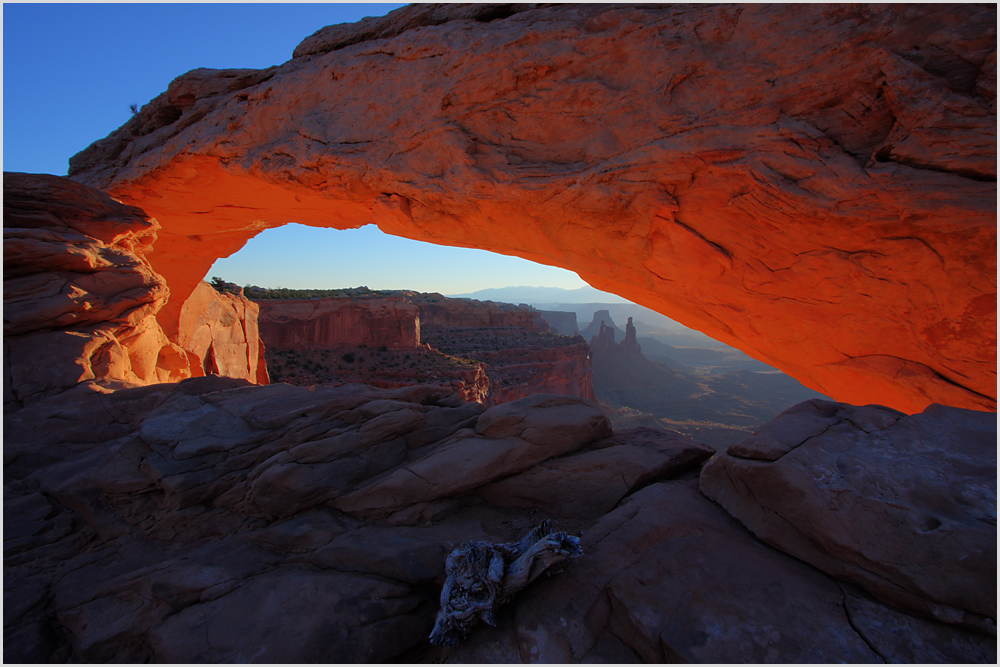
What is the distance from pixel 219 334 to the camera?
14.2m

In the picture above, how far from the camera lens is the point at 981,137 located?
406 centimetres

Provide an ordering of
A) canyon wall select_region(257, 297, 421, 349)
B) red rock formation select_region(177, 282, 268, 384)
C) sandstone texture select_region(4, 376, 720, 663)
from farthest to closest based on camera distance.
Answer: canyon wall select_region(257, 297, 421, 349) < red rock formation select_region(177, 282, 268, 384) < sandstone texture select_region(4, 376, 720, 663)

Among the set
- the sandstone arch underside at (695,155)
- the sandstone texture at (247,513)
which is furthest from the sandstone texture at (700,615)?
the sandstone arch underside at (695,155)

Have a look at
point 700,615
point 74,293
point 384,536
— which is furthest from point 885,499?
point 74,293

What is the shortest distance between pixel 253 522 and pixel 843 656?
18.5ft

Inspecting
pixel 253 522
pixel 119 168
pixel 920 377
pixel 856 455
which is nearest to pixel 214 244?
pixel 119 168

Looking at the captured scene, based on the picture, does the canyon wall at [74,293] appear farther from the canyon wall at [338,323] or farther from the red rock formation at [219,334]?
the canyon wall at [338,323]

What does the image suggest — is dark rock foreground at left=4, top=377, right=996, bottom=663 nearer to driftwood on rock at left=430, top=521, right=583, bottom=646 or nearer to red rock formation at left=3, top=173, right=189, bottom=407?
driftwood on rock at left=430, top=521, right=583, bottom=646

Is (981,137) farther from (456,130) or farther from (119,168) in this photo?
(119,168)

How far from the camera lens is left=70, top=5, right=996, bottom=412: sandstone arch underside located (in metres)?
4.41

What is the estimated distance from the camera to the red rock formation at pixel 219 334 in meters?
12.5

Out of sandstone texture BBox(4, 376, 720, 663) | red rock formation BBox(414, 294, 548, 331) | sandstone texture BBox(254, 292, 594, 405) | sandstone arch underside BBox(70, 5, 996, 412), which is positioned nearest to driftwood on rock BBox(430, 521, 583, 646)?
sandstone texture BBox(4, 376, 720, 663)

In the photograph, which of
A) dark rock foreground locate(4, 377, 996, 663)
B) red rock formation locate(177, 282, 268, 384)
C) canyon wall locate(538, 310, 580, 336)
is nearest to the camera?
dark rock foreground locate(4, 377, 996, 663)

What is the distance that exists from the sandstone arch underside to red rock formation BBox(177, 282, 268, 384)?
17.6ft
